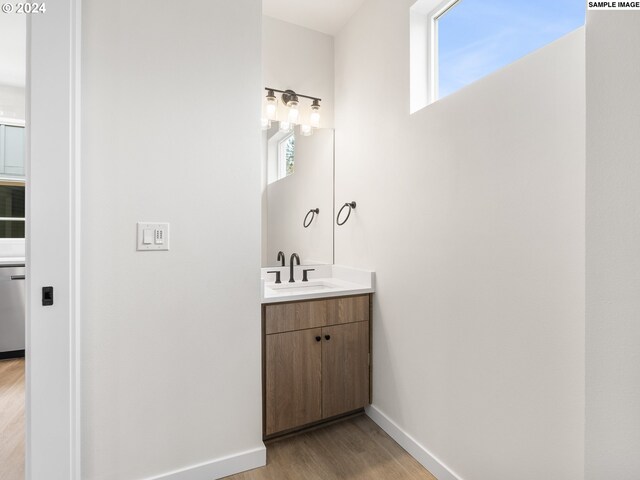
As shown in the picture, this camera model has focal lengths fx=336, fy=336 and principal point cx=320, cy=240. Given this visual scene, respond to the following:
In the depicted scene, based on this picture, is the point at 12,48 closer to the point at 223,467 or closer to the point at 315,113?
the point at 315,113

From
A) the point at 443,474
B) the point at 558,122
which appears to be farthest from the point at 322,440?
the point at 558,122

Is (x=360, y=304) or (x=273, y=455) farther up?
(x=360, y=304)

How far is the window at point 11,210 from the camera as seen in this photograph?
3.52 m

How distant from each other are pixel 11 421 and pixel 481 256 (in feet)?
9.53

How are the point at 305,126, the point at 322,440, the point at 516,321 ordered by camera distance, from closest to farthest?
the point at 516,321
the point at 322,440
the point at 305,126

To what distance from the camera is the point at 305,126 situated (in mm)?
2473

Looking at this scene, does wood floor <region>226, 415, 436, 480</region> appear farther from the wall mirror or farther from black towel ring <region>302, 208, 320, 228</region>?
black towel ring <region>302, 208, 320, 228</region>

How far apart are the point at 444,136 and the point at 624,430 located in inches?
50.3

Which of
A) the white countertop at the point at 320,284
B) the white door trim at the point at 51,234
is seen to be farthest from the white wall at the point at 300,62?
the white door trim at the point at 51,234

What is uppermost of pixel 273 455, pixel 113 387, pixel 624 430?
pixel 624 430

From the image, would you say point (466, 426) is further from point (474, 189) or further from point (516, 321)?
point (474, 189)

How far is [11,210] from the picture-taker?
11.7ft

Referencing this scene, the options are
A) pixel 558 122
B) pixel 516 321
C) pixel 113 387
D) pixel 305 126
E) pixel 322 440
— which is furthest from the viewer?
pixel 305 126

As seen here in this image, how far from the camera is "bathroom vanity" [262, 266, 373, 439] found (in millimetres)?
1877
